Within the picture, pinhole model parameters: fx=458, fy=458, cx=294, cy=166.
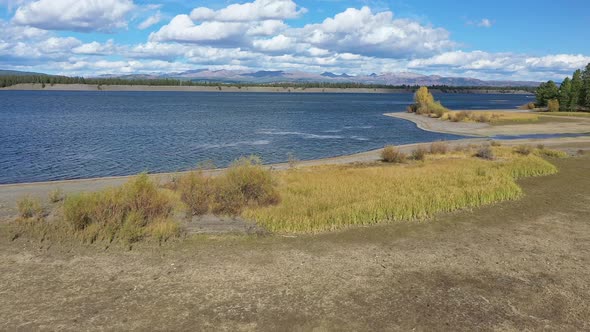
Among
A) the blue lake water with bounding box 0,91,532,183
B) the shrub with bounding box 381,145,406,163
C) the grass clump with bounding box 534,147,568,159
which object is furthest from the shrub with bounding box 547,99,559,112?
the shrub with bounding box 381,145,406,163

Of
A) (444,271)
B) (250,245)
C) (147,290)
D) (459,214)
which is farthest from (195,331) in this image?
(459,214)

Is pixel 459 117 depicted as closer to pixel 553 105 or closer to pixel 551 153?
pixel 553 105

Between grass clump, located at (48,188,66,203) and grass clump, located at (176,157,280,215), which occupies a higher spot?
grass clump, located at (176,157,280,215)

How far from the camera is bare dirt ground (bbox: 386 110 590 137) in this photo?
60812 millimetres

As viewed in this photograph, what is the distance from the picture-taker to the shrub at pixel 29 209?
1658cm

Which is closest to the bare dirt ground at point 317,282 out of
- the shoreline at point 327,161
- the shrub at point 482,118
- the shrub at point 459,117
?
the shoreline at point 327,161

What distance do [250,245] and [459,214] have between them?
9.01 meters

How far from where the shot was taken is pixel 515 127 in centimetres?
6650

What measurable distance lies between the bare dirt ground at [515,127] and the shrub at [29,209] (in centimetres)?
5337

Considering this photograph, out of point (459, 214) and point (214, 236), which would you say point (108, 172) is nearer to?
point (214, 236)

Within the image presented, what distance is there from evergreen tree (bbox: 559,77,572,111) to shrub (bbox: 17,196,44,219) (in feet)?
356

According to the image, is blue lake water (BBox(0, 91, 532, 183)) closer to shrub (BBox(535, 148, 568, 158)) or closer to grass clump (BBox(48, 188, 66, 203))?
grass clump (BBox(48, 188, 66, 203))

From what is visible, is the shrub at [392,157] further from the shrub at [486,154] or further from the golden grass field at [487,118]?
the golden grass field at [487,118]

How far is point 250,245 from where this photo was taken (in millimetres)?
14438
